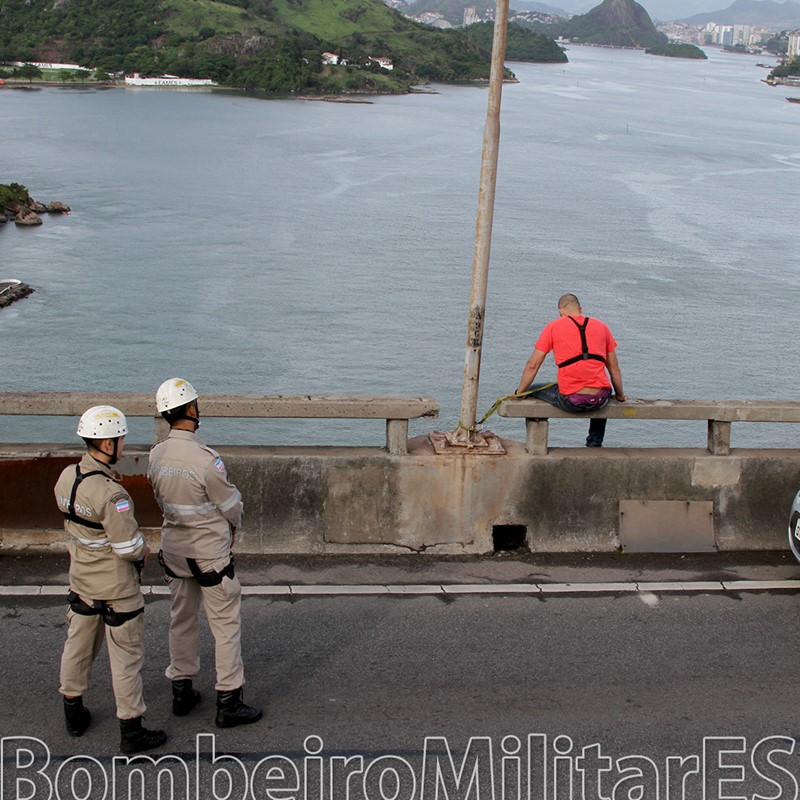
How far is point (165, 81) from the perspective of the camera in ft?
468

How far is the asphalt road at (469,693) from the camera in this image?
18.3ft

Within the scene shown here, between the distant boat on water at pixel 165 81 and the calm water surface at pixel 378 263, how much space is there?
160 ft

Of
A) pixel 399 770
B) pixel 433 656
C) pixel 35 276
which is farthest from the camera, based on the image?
pixel 35 276

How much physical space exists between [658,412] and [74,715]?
469cm

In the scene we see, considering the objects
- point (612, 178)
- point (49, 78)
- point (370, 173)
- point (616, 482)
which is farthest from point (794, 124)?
point (616, 482)

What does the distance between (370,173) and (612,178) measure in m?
14.7

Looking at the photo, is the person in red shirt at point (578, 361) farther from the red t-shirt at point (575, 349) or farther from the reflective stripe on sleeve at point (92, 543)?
the reflective stripe on sleeve at point (92, 543)

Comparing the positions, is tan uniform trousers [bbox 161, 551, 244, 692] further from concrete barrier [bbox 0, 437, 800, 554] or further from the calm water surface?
the calm water surface

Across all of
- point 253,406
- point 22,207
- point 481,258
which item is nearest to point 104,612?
point 253,406

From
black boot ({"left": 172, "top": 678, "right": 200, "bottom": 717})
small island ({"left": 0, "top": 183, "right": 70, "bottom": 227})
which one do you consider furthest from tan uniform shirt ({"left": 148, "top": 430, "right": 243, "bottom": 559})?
small island ({"left": 0, "top": 183, "right": 70, "bottom": 227})

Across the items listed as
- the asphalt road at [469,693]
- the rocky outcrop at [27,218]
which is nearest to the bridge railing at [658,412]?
the asphalt road at [469,693]

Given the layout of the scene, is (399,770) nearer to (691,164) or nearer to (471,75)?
(691,164)

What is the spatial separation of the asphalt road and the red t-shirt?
1605 millimetres

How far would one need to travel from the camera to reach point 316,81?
461 ft
